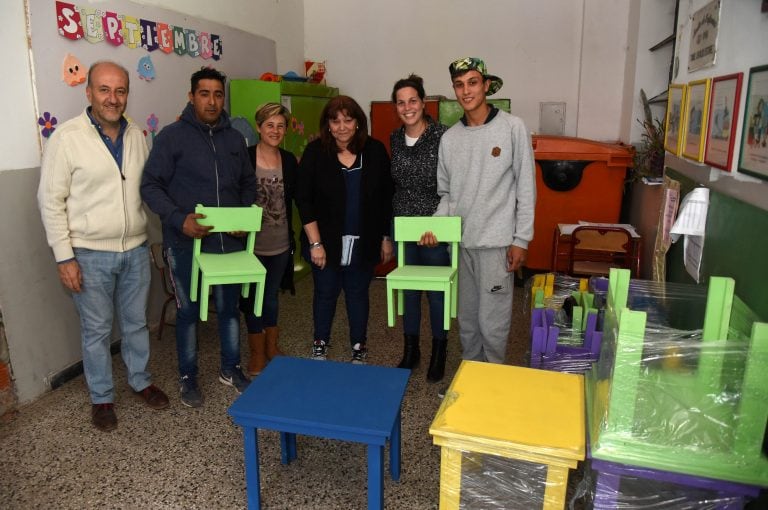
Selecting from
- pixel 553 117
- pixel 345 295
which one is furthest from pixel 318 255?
pixel 553 117

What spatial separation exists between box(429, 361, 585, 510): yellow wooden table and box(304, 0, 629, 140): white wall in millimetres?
3525

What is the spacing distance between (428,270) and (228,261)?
0.85 meters

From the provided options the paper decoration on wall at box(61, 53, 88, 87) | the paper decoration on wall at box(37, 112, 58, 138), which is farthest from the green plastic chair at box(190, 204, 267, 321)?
the paper decoration on wall at box(61, 53, 88, 87)

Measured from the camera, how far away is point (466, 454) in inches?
63.0

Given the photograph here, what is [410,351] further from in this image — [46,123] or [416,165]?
[46,123]

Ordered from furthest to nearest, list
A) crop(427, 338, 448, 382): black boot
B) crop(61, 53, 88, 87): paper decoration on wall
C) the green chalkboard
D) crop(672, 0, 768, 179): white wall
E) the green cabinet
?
the green cabinet → crop(427, 338, 448, 382): black boot → crop(61, 53, 88, 87): paper decoration on wall → crop(672, 0, 768, 179): white wall → the green chalkboard

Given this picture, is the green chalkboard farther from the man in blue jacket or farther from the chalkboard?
the chalkboard

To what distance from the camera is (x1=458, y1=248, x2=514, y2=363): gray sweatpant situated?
2.34m

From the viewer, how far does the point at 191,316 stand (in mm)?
2500

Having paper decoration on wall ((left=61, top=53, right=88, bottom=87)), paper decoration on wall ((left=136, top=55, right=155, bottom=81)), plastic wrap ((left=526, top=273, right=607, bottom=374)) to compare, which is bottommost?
plastic wrap ((left=526, top=273, right=607, bottom=374))

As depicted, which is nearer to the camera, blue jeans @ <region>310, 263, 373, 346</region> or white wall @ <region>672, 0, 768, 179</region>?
white wall @ <region>672, 0, 768, 179</region>

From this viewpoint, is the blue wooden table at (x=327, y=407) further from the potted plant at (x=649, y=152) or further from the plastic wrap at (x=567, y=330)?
the potted plant at (x=649, y=152)

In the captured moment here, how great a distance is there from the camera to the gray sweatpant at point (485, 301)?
234cm

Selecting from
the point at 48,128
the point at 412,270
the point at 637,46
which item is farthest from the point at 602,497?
the point at 637,46
